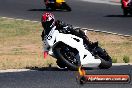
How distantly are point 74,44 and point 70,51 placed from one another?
0.66 ft

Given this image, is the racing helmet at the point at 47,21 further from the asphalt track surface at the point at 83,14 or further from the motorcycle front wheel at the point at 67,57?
the asphalt track surface at the point at 83,14

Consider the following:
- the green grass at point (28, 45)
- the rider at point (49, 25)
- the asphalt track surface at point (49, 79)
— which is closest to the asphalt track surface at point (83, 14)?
the green grass at point (28, 45)

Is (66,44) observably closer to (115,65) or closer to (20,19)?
(115,65)

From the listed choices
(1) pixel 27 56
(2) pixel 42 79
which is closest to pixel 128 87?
(2) pixel 42 79

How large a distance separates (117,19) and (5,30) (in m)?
6.34

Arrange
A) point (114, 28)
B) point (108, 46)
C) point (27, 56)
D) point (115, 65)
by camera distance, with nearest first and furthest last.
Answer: point (115, 65) → point (27, 56) → point (108, 46) → point (114, 28)

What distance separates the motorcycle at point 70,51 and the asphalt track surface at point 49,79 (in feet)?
1.03

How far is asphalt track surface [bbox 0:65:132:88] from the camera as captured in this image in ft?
40.4

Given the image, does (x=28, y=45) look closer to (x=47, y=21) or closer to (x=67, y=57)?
(x=47, y=21)

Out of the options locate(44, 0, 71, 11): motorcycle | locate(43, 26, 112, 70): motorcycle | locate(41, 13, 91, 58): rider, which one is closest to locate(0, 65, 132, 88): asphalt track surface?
locate(43, 26, 112, 70): motorcycle

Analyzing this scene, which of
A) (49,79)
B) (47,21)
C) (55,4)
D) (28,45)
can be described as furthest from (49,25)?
(55,4)

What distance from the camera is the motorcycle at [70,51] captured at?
14773 millimetres

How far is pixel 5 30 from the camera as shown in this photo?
29.4 meters

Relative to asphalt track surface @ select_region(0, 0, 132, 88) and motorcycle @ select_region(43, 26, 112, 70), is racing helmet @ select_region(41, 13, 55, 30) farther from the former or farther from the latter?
asphalt track surface @ select_region(0, 0, 132, 88)
